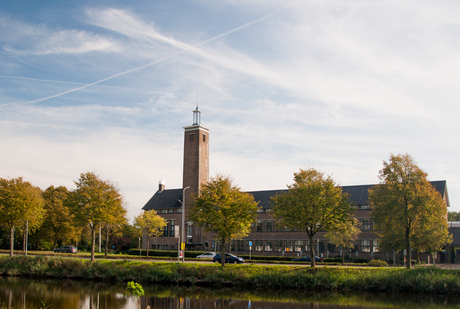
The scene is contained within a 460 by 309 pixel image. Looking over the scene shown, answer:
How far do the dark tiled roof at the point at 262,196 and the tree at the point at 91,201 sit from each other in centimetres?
3590

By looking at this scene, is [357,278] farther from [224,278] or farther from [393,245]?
[393,245]

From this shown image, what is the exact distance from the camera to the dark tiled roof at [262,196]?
73.1m

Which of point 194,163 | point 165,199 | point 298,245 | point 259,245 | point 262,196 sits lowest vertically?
point 259,245

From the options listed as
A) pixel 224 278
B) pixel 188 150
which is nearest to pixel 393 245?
pixel 224 278

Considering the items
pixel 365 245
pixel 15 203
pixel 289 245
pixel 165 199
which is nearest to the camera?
pixel 15 203

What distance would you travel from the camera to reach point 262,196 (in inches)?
3295

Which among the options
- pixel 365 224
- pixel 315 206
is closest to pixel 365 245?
pixel 365 224

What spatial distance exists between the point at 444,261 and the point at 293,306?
5219 cm

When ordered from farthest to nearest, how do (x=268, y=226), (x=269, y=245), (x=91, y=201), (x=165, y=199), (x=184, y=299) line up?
(x=165, y=199) < (x=268, y=226) < (x=269, y=245) < (x=91, y=201) < (x=184, y=299)

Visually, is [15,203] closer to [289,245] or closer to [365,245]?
[289,245]

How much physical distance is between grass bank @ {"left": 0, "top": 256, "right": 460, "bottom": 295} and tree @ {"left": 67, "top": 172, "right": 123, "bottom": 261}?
5548mm

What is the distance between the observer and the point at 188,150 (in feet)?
289

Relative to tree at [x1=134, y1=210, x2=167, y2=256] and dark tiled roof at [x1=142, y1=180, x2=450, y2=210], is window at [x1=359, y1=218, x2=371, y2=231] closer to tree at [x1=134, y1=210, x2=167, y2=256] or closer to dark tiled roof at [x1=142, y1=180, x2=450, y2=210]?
dark tiled roof at [x1=142, y1=180, x2=450, y2=210]

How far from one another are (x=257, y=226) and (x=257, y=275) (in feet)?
155
